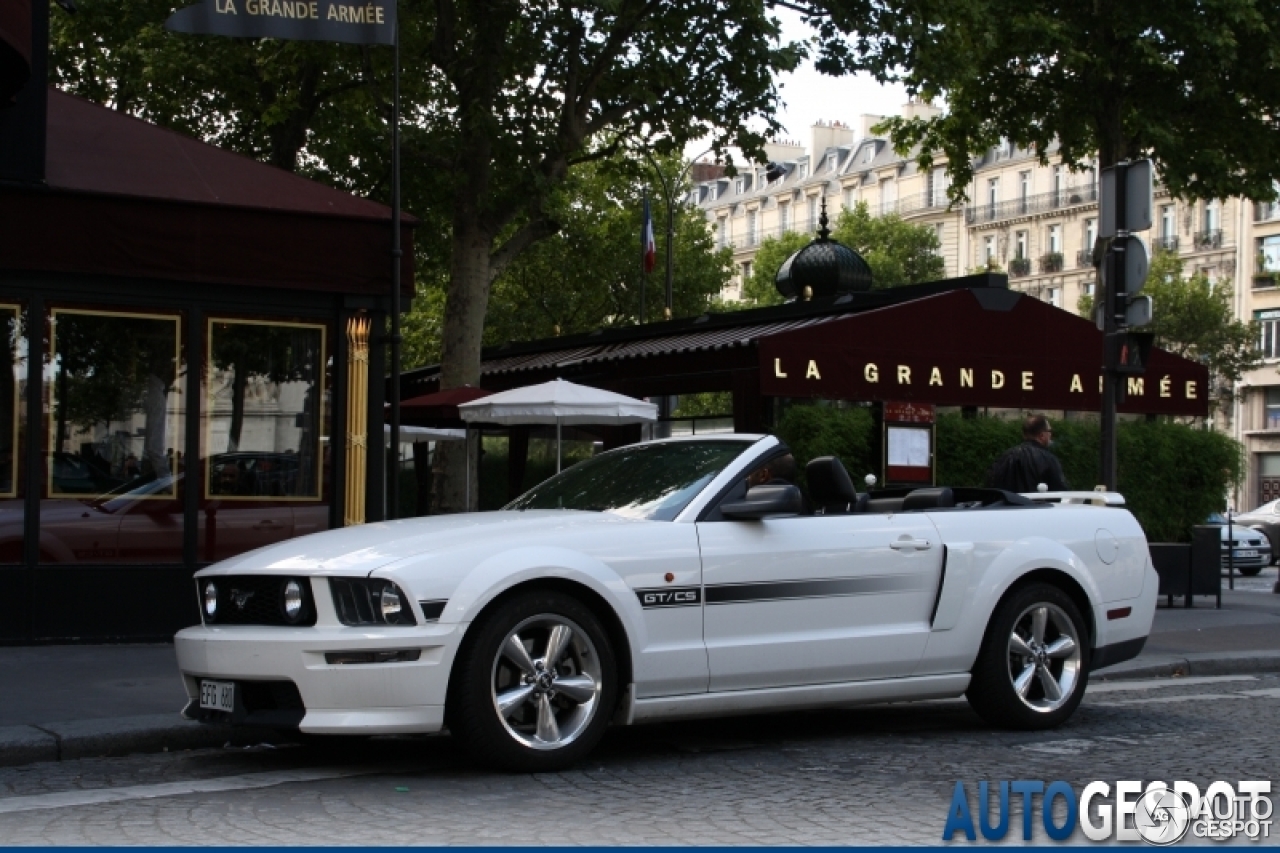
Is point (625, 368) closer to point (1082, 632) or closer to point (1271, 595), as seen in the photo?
point (1271, 595)

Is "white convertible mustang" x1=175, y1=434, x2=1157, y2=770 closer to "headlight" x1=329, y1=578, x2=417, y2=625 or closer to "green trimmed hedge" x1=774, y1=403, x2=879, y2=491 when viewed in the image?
"headlight" x1=329, y1=578, x2=417, y2=625

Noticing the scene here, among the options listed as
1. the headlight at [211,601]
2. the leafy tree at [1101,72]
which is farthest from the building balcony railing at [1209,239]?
the headlight at [211,601]

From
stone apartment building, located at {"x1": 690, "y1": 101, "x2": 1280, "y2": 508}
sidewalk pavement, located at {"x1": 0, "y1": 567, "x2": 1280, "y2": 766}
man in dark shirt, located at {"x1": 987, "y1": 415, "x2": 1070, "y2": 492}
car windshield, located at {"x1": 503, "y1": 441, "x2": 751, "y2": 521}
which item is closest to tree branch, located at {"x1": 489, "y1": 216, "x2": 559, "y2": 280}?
sidewalk pavement, located at {"x1": 0, "y1": 567, "x2": 1280, "y2": 766}

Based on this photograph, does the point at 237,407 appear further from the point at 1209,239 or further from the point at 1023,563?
the point at 1209,239

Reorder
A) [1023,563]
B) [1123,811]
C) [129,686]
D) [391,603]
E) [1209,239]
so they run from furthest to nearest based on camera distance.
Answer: [1209,239] → [129,686] → [1023,563] → [391,603] → [1123,811]

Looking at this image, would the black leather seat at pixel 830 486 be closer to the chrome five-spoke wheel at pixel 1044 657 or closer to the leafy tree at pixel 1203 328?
the chrome five-spoke wheel at pixel 1044 657

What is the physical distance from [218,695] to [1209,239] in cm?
6860

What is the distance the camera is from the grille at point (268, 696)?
7016mm

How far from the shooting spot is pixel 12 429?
39.5 feet

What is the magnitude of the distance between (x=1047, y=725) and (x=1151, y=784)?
5.78 ft

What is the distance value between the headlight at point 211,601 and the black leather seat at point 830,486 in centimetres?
290

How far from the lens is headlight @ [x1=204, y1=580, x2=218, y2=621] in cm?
750

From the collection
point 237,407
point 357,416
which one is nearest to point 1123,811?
point 357,416

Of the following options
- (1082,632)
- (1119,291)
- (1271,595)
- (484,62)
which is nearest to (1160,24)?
(1271,595)
